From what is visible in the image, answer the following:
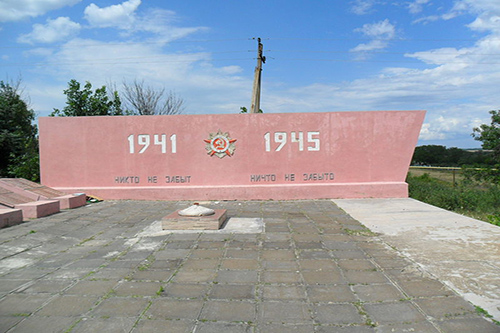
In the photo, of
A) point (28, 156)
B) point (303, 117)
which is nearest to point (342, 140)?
point (303, 117)

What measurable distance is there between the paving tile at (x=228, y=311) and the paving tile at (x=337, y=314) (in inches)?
19.2

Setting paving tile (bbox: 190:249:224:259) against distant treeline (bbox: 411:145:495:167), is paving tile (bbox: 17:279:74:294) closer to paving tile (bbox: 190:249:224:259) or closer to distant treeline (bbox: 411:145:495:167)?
paving tile (bbox: 190:249:224:259)

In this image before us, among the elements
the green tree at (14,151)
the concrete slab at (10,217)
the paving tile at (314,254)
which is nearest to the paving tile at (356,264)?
the paving tile at (314,254)

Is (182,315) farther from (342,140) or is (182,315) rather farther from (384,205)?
(342,140)

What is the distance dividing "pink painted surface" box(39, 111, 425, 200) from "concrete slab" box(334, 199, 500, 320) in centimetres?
158

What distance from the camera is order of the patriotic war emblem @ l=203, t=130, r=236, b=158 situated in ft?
28.1

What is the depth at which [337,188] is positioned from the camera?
834 cm

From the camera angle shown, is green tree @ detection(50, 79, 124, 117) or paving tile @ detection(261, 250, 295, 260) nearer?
paving tile @ detection(261, 250, 295, 260)

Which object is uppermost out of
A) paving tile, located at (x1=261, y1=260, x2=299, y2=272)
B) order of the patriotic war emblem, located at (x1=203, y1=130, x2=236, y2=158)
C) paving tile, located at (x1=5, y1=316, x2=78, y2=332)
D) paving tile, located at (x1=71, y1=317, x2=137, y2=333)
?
order of the patriotic war emblem, located at (x1=203, y1=130, x2=236, y2=158)

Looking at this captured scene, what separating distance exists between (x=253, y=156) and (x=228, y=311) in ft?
20.2

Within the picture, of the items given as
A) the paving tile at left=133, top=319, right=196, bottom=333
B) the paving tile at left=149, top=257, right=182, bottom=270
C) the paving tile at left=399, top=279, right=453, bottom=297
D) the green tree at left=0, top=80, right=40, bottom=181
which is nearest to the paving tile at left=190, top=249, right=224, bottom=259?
the paving tile at left=149, top=257, right=182, bottom=270

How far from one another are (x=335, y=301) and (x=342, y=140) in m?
6.25

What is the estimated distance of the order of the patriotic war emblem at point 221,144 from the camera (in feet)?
28.1

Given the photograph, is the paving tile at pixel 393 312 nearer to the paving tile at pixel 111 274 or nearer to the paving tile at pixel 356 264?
the paving tile at pixel 356 264
